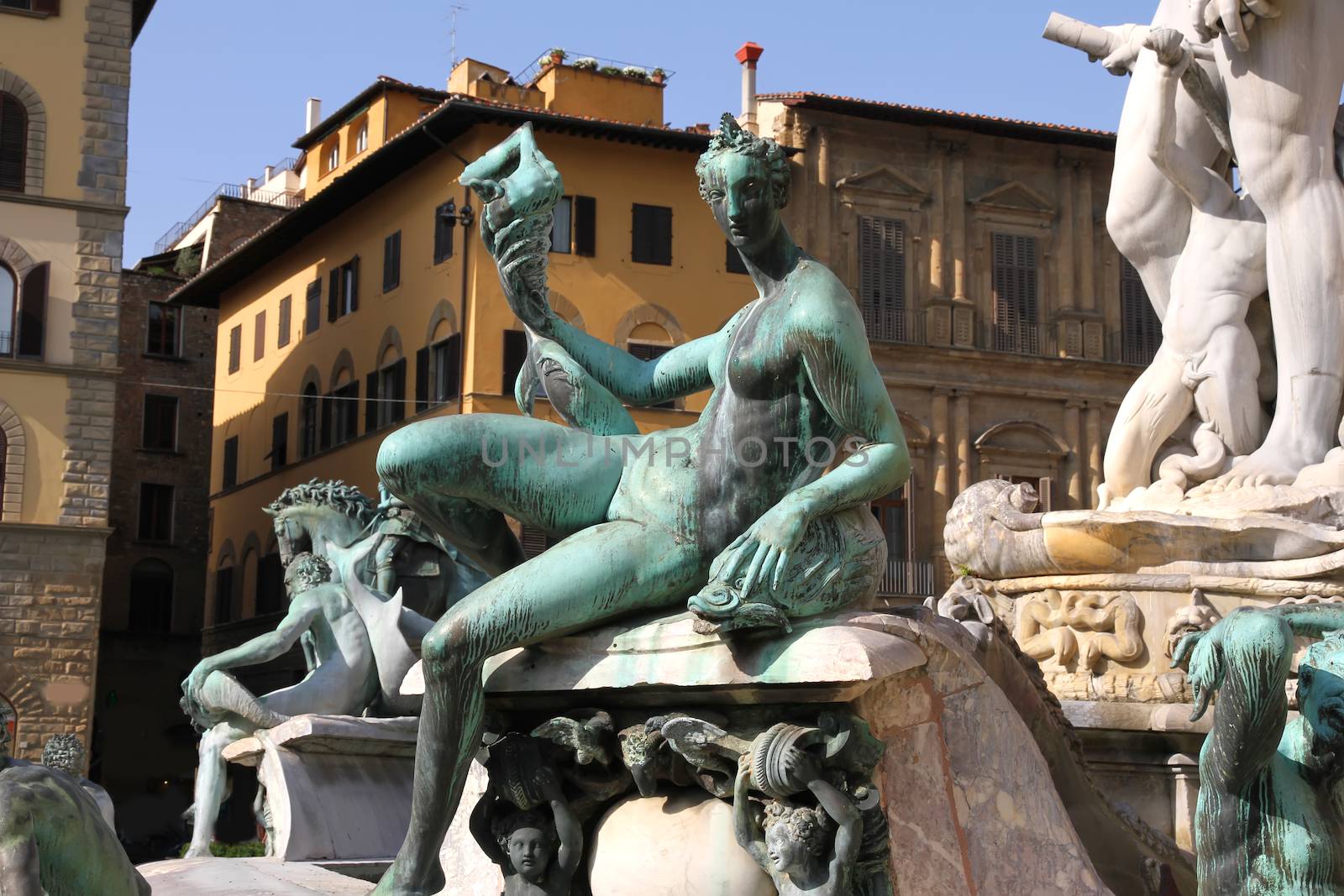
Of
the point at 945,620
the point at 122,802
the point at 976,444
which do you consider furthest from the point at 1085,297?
the point at 945,620

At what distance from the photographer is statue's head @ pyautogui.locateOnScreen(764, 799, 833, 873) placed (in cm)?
316

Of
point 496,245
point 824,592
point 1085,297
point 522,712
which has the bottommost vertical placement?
point 522,712

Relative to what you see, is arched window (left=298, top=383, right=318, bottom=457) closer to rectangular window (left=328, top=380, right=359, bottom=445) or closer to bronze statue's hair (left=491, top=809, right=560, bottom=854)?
rectangular window (left=328, top=380, right=359, bottom=445)

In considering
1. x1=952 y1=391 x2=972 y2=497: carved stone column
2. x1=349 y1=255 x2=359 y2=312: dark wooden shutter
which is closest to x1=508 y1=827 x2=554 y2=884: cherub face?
x1=952 y1=391 x2=972 y2=497: carved stone column

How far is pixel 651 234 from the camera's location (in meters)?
36.4

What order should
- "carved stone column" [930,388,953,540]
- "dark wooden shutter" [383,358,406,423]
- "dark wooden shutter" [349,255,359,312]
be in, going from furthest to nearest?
"dark wooden shutter" [349,255,359,312]
"dark wooden shutter" [383,358,406,423]
"carved stone column" [930,388,953,540]

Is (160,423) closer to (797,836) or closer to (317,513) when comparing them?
(317,513)

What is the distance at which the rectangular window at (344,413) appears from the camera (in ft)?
129

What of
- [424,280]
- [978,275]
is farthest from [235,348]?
[978,275]

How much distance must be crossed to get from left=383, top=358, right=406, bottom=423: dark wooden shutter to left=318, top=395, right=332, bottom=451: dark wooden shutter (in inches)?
107

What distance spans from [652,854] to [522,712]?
1.21 feet

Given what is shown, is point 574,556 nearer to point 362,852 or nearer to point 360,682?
point 362,852

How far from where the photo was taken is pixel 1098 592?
5953 millimetres

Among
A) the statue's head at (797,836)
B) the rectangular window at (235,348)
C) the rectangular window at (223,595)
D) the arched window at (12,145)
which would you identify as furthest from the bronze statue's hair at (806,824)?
the rectangular window at (235,348)
